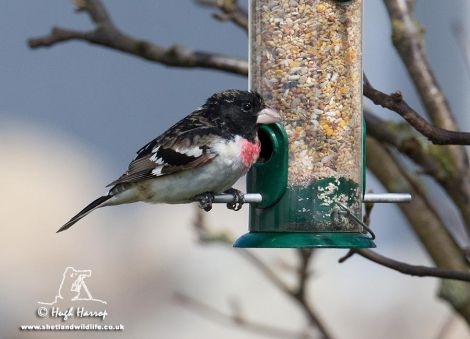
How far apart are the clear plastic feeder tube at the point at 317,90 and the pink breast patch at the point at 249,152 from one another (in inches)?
7.2

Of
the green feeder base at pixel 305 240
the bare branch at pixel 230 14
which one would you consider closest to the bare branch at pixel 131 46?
the bare branch at pixel 230 14

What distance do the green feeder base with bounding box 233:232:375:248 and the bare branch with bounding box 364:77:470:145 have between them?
79 cm

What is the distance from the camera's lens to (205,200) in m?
6.07

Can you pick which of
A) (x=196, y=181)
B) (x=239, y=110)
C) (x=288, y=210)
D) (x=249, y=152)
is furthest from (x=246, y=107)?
(x=288, y=210)

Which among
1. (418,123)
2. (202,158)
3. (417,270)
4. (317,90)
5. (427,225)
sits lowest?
(417,270)

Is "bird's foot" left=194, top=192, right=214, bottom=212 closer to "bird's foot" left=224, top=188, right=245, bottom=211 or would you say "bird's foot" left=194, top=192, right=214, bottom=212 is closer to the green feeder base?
"bird's foot" left=224, top=188, right=245, bottom=211

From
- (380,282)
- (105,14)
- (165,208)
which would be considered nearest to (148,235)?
(165,208)

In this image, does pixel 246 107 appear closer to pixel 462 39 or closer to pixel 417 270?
pixel 462 39

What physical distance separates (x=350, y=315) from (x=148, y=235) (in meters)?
3.40

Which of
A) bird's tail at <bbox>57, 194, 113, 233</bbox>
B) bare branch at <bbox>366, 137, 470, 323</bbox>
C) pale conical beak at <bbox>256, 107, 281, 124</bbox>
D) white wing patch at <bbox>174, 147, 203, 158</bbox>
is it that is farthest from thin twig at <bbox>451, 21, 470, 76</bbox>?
bird's tail at <bbox>57, 194, 113, 233</bbox>

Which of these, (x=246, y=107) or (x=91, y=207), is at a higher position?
(x=246, y=107)

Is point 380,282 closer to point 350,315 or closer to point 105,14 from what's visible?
point 350,315

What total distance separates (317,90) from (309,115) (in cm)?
14

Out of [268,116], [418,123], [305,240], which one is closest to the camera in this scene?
[418,123]
